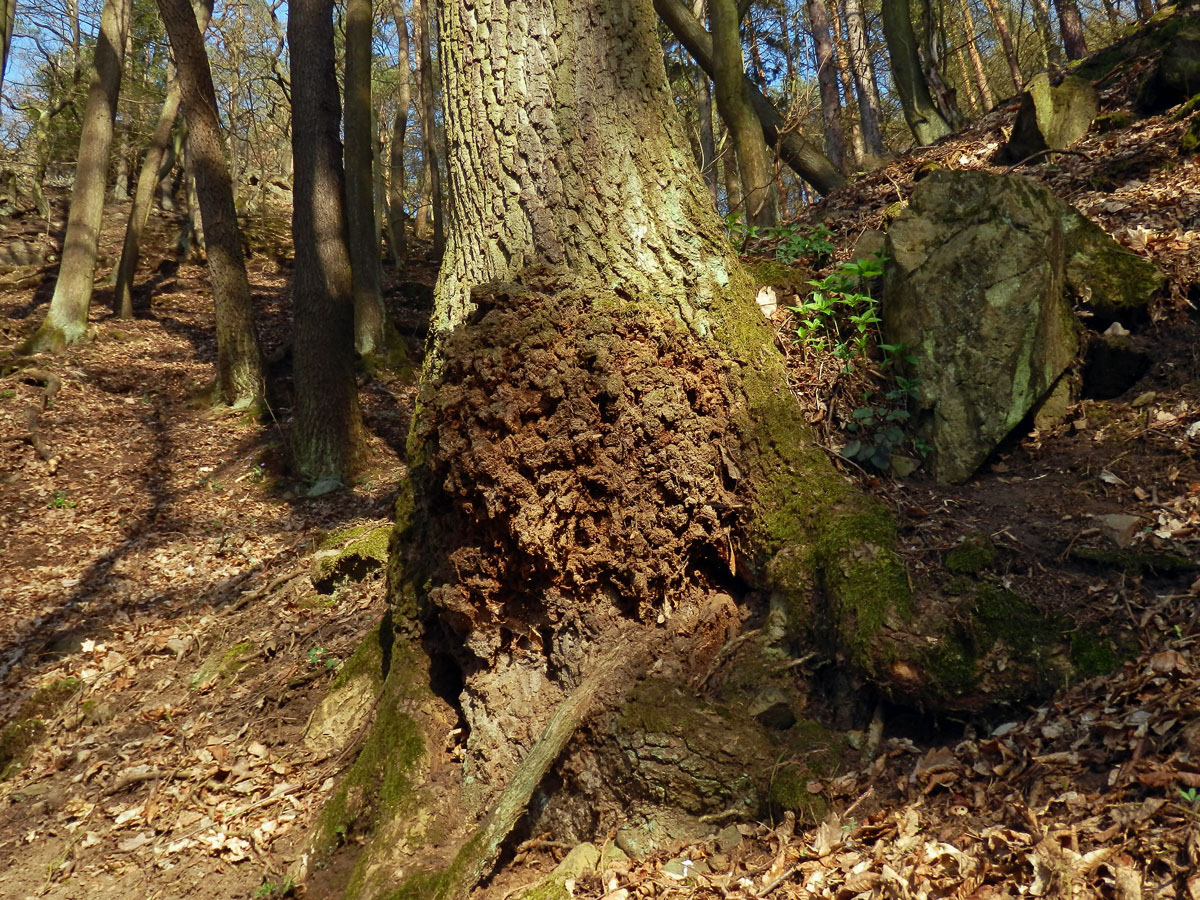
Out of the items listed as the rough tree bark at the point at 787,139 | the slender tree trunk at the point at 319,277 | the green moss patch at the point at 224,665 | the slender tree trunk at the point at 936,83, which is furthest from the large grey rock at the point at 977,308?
the slender tree trunk at the point at 936,83

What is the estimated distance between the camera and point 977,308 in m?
3.97

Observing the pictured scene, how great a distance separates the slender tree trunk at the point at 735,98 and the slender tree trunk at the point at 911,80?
120 inches

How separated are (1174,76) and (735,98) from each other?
4.34 meters

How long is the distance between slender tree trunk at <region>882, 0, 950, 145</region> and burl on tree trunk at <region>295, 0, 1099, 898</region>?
9112 mm

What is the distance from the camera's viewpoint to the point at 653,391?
3.43 meters

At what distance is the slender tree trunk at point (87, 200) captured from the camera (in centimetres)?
1316

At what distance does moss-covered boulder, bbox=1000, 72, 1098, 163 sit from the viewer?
703cm

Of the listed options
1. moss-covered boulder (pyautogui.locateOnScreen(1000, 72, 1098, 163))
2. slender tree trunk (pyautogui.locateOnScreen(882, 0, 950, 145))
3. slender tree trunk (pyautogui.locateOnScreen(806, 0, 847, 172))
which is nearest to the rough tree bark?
slender tree trunk (pyautogui.locateOnScreen(882, 0, 950, 145))

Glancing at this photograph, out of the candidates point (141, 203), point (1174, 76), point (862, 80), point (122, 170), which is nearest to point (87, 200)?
point (141, 203)

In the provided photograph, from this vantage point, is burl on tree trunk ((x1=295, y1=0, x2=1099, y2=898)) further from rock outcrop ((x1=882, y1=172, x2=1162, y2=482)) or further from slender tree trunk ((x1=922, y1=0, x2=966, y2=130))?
slender tree trunk ((x1=922, y1=0, x2=966, y2=130))

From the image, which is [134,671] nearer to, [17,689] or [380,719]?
[17,689]

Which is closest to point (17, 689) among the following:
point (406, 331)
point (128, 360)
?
point (128, 360)

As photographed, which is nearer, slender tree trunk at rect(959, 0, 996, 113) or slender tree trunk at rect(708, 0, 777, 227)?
slender tree trunk at rect(708, 0, 777, 227)

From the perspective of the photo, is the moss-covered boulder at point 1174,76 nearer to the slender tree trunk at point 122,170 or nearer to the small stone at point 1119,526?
the small stone at point 1119,526
